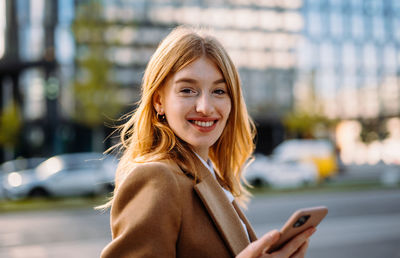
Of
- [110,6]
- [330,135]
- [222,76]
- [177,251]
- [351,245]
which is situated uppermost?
[110,6]

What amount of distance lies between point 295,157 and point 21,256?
60.1ft

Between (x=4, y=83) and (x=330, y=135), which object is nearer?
(x=4, y=83)

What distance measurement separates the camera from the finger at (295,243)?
1478 millimetres

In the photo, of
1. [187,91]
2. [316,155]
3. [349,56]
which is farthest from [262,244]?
[349,56]

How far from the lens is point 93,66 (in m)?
25.5

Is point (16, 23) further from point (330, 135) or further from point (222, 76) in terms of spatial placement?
point (222, 76)

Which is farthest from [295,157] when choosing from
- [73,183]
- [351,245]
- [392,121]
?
[392,121]

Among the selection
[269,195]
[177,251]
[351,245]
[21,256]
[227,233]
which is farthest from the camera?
[269,195]

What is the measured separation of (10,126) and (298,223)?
35161 millimetres

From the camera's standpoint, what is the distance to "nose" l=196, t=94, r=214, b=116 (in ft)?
5.49

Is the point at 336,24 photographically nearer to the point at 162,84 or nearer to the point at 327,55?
the point at 327,55

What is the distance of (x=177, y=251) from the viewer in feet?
4.75

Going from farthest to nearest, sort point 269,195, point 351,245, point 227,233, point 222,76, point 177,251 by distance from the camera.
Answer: point 269,195 < point 351,245 < point 222,76 < point 227,233 < point 177,251

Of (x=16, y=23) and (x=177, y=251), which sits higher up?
(x=16, y=23)
